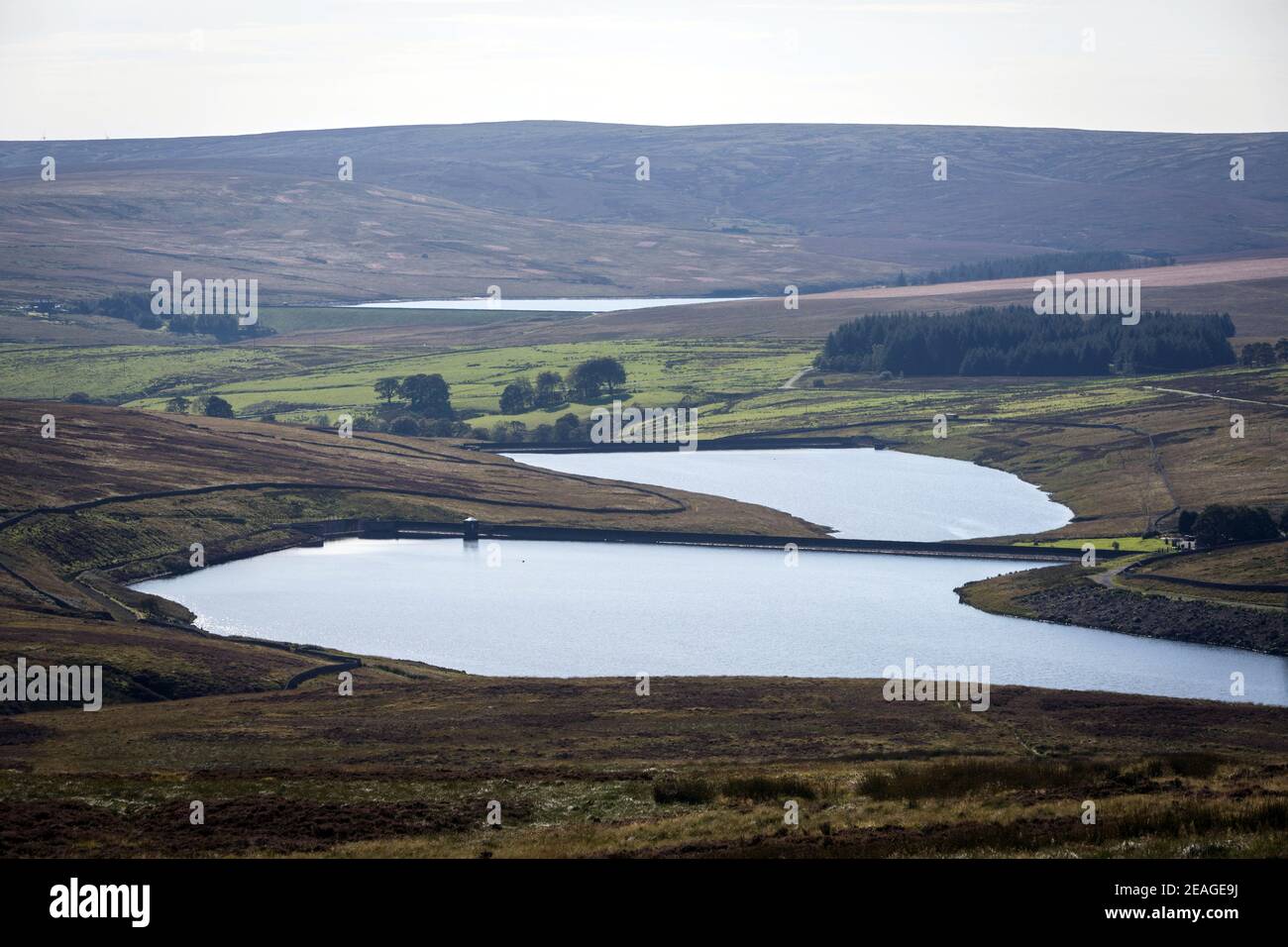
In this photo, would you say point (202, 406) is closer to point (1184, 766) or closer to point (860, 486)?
point (860, 486)

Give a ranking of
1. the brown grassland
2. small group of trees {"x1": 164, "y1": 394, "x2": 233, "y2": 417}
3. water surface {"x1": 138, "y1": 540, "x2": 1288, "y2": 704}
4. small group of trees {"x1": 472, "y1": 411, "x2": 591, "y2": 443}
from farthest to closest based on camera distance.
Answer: small group of trees {"x1": 164, "y1": 394, "x2": 233, "y2": 417}, small group of trees {"x1": 472, "y1": 411, "x2": 591, "y2": 443}, water surface {"x1": 138, "y1": 540, "x2": 1288, "y2": 704}, the brown grassland

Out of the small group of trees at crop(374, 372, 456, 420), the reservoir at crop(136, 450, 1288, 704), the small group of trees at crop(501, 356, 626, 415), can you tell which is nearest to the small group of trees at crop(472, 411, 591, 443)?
the small group of trees at crop(374, 372, 456, 420)

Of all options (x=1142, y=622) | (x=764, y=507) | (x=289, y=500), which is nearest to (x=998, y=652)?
(x=1142, y=622)

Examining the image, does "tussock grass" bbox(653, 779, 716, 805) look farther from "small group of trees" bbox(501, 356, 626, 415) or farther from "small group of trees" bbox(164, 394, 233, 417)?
"small group of trees" bbox(501, 356, 626, 415)

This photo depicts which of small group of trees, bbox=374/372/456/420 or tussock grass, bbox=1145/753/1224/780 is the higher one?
small group of trees, bbox=374/372/456/420

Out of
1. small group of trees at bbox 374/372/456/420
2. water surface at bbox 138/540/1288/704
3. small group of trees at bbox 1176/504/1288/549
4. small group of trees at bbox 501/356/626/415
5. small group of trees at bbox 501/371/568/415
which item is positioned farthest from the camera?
small group of trees at bbox 501/356/626/415

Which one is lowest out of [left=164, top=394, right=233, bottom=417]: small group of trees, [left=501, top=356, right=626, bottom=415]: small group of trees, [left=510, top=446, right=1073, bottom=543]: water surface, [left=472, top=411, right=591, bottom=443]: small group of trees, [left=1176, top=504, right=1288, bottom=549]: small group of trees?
[left=1176, top=504, right=1288, bottom=549]: small group of trees

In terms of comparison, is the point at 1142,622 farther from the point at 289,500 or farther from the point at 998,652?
the point at 289,500
